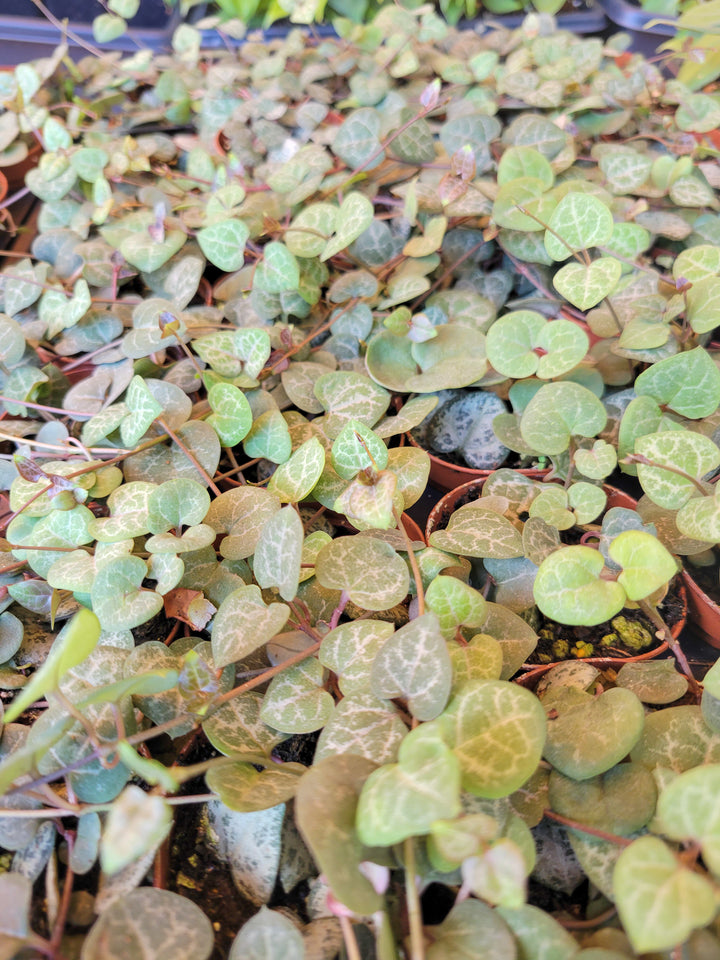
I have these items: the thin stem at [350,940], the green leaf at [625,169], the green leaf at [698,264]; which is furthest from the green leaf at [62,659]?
the green leaf at [625,169]

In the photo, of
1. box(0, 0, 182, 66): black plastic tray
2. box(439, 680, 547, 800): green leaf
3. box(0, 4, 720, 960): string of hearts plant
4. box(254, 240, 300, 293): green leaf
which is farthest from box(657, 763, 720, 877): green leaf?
box(0, 0, 182, 66): black plastic tray

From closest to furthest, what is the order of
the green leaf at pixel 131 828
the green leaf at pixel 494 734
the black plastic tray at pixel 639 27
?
the green leaf at pixel 131 828 → the green leaf at pixel 494 734 → the black plastic tray at pixel 639 27

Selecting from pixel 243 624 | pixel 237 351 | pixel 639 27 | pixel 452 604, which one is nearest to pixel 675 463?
pixel 452 604

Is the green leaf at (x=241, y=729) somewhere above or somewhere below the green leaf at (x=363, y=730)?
below

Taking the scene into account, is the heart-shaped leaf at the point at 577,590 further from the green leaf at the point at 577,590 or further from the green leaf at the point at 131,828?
the green leaf at the point at 131,828

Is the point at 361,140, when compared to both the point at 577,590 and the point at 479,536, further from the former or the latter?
the point at 577,590

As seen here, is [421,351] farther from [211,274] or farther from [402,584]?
[211,274]

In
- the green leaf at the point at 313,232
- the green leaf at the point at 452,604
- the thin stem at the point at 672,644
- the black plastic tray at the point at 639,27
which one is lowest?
the thin stem at the point at 672,644
